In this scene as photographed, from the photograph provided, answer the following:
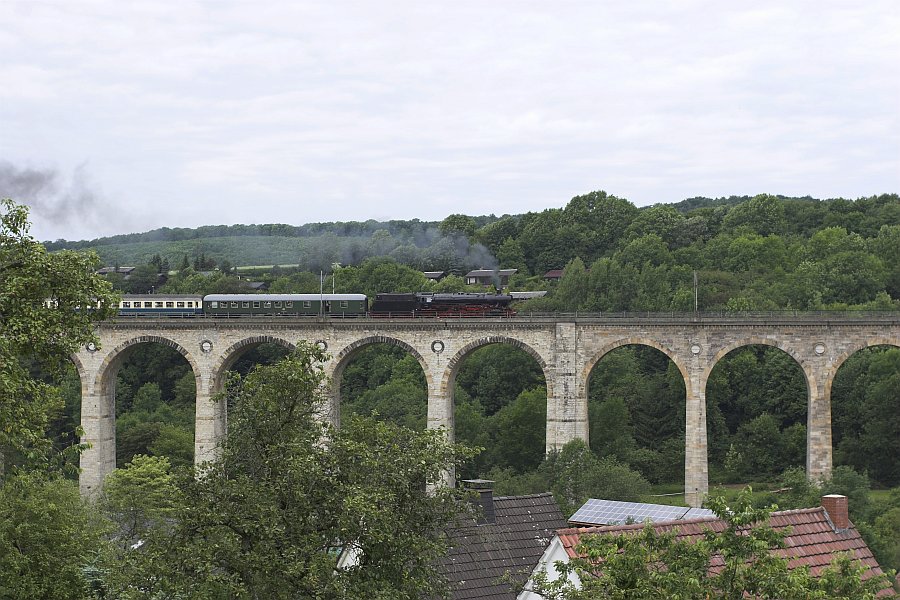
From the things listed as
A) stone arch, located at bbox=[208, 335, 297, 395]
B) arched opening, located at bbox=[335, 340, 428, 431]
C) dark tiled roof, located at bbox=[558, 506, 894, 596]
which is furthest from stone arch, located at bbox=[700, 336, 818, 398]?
dark tiled roof, located at bbox=[558, 506, 894, 596]

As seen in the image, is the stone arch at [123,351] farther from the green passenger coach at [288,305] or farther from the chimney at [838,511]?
the chimney at [838,511]

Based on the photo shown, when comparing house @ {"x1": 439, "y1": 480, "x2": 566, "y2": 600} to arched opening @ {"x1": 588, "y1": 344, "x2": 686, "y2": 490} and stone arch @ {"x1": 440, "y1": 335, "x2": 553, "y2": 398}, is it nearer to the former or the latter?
stone arch @ {"x1": 440, "y1": 335, "x2": 553, "y2": 398}

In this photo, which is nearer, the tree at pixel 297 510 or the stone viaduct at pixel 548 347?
the tree at pixel 297 510

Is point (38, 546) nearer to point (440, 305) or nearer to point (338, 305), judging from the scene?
point (338, 305)

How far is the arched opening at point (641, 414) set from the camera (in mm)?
76312

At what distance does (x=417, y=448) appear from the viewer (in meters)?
22.4

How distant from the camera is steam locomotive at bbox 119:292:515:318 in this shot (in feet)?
220

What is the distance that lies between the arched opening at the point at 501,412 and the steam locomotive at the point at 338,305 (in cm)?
251

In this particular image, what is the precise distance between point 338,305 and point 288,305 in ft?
9.41

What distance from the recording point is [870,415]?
76.9 meters

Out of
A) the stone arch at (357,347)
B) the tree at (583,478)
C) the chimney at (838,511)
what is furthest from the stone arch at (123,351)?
the chimney at (838,511)

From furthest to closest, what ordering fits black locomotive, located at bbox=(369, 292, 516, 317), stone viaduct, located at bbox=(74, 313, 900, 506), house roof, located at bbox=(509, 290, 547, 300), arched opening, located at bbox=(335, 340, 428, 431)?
house roof, located at bbox=(509, 290, 547, 300)
arched opening, located at bbox=(335, 340, 428, 431)
black locomotive, located at bbox=(369, 292, 516, 317)
stone viaduct, located at bbox=(74, 313, 900, 506)

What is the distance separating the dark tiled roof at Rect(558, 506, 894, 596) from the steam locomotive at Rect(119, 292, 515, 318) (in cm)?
3980

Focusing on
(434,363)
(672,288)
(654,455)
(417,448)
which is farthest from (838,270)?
(417,448)
